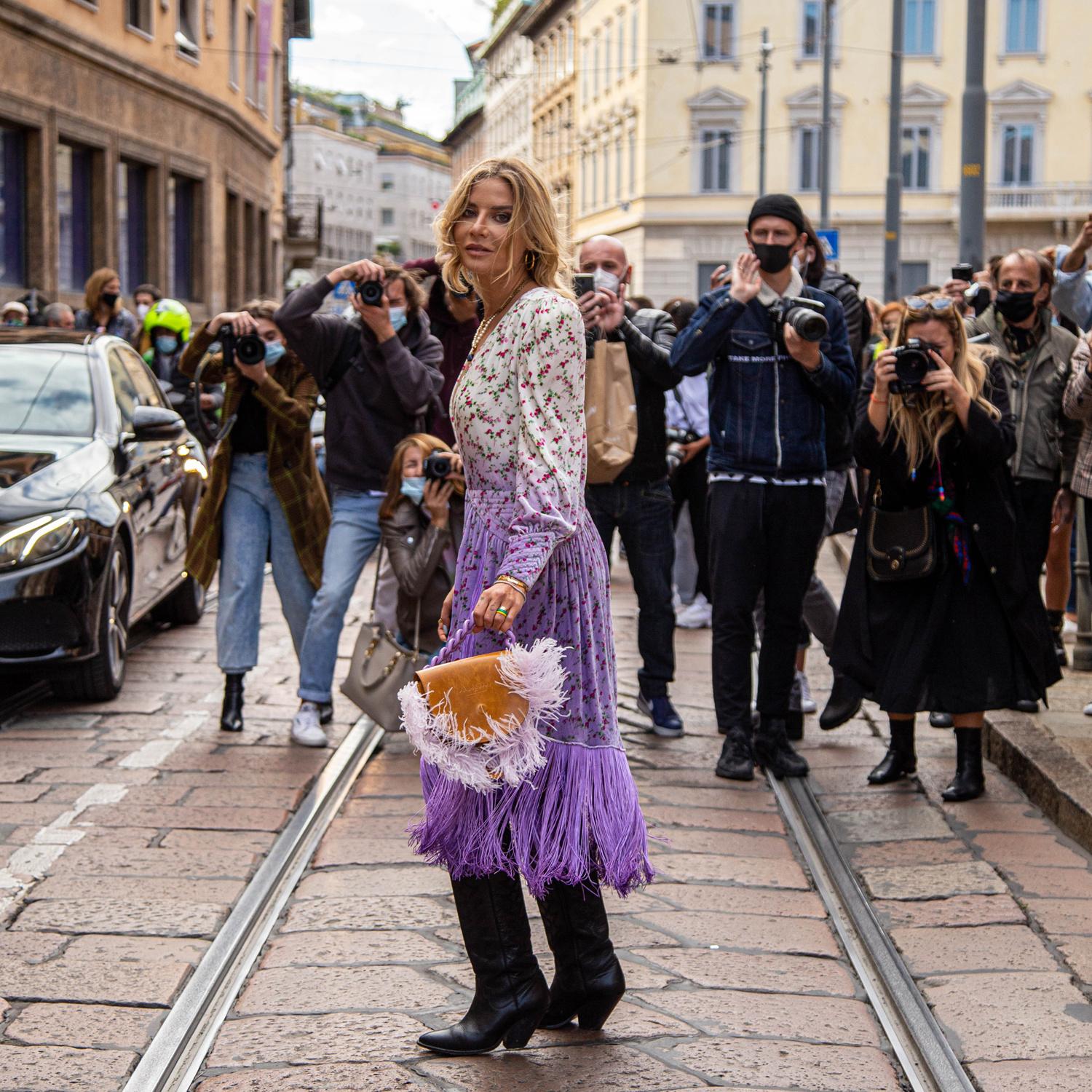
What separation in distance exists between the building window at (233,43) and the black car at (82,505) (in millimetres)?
24364

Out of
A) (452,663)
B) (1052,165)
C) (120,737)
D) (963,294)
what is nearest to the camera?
(452,663)

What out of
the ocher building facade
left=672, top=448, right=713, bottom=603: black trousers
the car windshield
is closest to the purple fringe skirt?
the car windshield

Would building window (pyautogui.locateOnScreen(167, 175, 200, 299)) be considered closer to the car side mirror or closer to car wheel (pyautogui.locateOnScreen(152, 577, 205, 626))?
car wheel (pyautogui.locateOnScreen(152, 577, 205, 626))

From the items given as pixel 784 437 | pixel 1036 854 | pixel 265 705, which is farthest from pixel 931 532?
pixel 265 705

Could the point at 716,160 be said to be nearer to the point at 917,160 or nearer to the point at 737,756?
the point at 917,160

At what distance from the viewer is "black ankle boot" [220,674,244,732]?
7.28 metres

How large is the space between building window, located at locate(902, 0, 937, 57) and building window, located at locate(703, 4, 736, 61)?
532 centimetres

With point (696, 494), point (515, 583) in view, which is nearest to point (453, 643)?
point (515, 583)

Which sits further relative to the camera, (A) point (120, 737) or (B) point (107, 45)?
(B) point (107, 45)

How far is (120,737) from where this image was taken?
710 cm

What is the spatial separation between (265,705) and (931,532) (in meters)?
3.23

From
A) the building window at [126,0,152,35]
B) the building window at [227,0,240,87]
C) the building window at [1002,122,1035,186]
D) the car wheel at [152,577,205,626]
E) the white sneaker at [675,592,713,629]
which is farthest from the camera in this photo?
the building window at [1002,122,1035,186]

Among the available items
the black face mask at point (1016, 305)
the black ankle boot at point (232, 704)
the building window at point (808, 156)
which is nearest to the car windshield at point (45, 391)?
the black ankle boot at point (232, 704)

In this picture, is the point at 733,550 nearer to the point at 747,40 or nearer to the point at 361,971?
the point at 361,971
